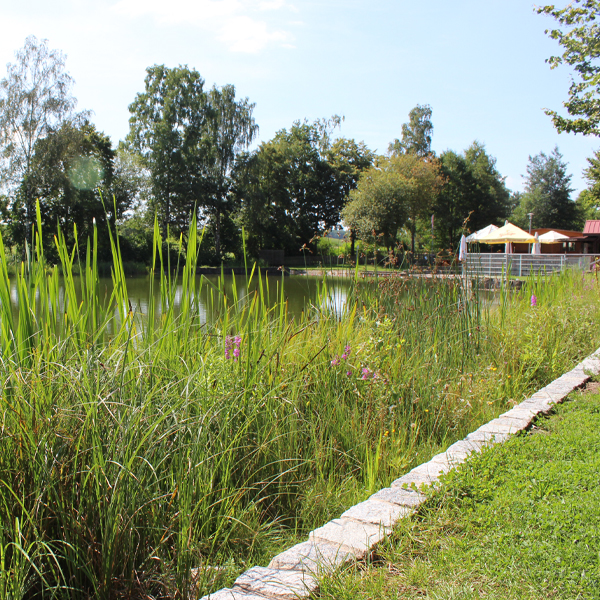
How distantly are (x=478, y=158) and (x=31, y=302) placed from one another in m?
42.6

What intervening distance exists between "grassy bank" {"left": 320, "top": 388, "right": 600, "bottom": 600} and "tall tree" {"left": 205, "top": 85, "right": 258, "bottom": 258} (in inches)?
1090

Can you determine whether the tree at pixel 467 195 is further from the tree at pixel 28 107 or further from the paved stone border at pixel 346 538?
the paved stone border at pixel 346 538

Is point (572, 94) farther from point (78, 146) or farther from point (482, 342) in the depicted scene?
point (78, 146)

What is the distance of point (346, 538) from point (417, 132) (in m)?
41.3

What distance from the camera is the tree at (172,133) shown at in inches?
1094

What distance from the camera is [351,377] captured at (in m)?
2.68

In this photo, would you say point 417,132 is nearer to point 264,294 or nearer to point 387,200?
point 387,200

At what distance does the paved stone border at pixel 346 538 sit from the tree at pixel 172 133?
90.1 feet

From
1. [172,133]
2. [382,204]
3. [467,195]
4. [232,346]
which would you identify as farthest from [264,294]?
[467,195]

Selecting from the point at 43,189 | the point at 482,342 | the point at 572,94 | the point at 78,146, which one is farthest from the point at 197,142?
the point at 482,342

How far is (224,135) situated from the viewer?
28.5 metres

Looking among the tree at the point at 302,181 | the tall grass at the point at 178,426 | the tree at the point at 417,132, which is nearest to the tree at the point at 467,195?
the tree at the point at 417,132

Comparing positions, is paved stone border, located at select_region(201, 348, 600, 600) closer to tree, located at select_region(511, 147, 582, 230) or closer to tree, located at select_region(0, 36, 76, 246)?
tree, located at select_region(0, 36, 76, 246)

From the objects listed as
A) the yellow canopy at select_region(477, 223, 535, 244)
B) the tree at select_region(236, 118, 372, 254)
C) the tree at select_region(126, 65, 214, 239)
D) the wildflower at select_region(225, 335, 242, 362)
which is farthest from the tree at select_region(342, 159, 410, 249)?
the wildflower at select_region(225, 335, 242, 362)
